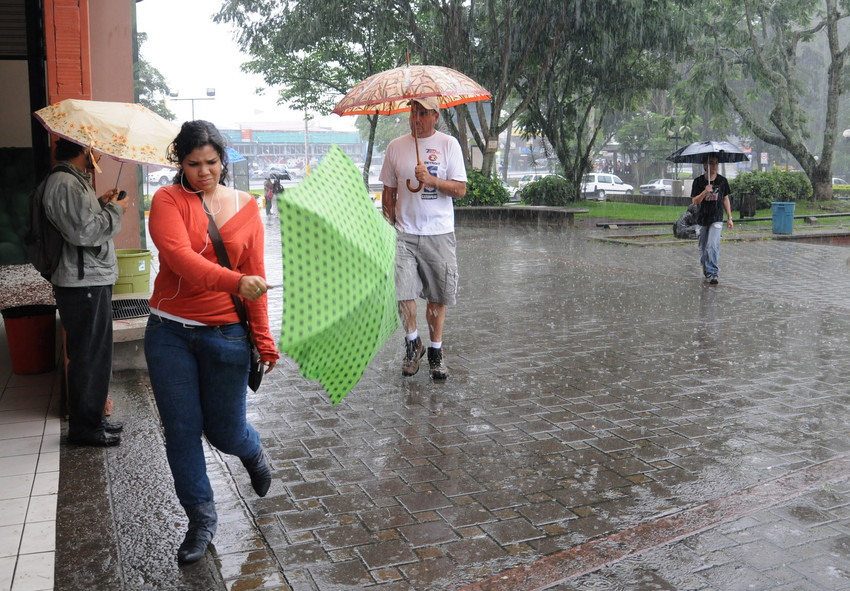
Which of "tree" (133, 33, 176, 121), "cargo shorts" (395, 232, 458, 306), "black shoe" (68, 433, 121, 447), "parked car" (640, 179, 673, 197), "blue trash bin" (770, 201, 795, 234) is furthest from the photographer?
"parked car" (640, 179, 673, 197)

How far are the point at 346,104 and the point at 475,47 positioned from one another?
841 inches

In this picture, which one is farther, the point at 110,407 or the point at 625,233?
the point at 625,233

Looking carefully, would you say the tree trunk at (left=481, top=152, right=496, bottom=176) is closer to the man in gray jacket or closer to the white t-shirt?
the white t-shirt

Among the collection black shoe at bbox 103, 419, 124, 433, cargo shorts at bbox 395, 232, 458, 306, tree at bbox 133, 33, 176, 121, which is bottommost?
black shoe at bbox 103, 419, 124, 433

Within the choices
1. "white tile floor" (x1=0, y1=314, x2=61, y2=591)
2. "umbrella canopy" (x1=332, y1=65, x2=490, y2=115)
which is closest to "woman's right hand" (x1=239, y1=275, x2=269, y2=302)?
"white tile floor" (x1=0, y1=314, x2=61, y2=591)

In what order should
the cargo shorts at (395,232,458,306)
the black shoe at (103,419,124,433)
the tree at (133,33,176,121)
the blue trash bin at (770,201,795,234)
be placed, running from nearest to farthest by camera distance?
the black shoe at (103,419,124,433) < the cargo shorts at (395,232,458,306) < the blue trash bin at (770,201,795,234) < the tree at (133,33,176,121)

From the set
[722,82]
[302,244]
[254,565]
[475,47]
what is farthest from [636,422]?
[722,82]

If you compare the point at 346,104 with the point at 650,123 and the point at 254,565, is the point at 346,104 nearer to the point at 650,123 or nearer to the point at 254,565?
the point at 254,565

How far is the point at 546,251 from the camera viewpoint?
15.5 metres

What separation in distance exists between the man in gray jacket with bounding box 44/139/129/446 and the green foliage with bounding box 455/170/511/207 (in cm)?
1918

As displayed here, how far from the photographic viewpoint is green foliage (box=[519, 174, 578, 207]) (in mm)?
26688

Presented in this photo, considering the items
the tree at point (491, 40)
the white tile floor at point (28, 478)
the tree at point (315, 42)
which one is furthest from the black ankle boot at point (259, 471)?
the tree at point (491, 40)

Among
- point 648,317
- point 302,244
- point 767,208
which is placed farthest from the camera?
point 767,208

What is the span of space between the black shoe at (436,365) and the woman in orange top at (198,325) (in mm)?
2979
